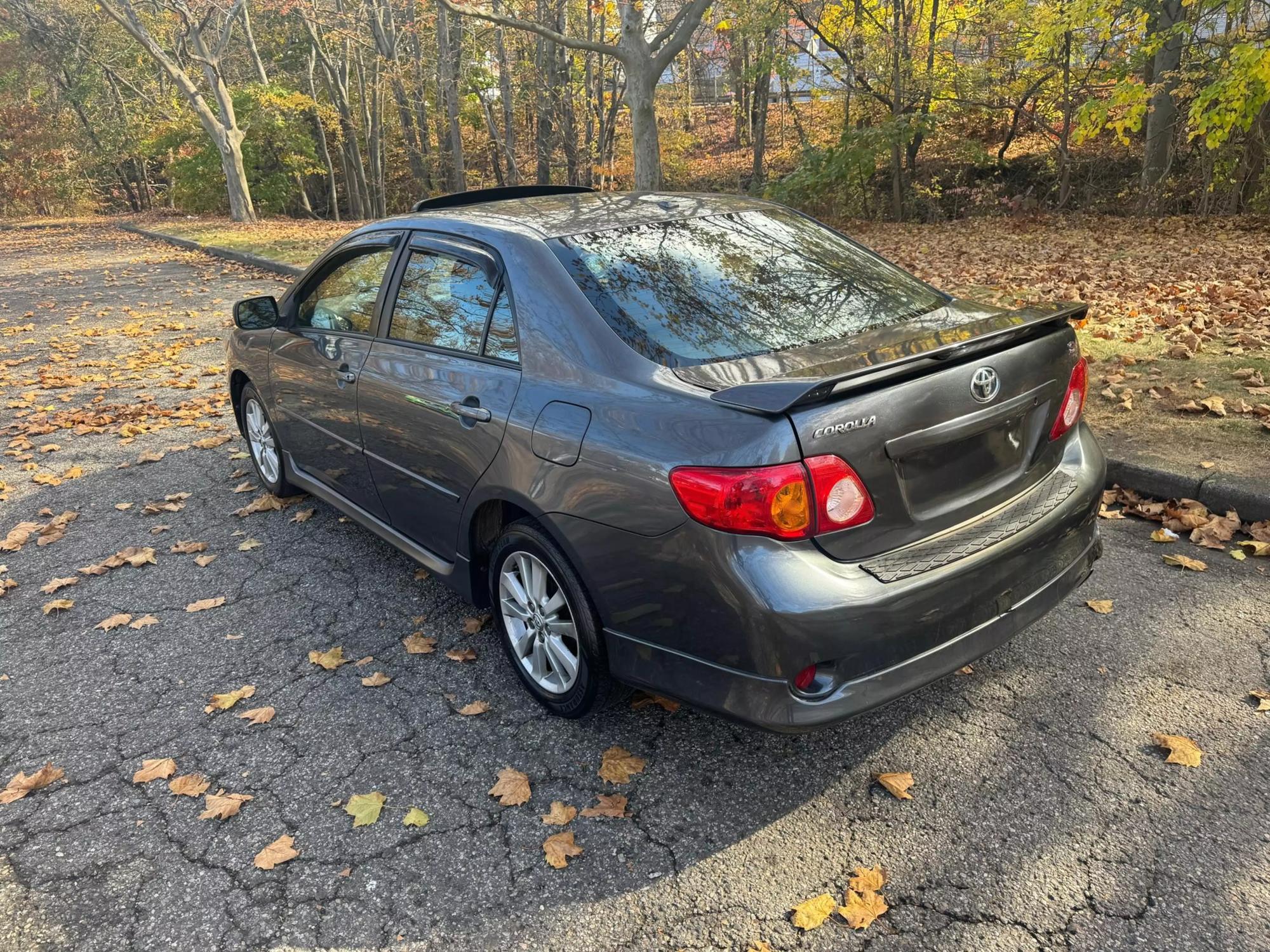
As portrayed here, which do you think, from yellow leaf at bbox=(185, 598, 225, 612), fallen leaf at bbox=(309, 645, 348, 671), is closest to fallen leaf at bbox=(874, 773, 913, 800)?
fallen leaf at bbox=(309, 645, 348, 671)

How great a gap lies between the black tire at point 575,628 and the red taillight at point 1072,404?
64.6 inches

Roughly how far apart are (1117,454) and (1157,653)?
1.74m

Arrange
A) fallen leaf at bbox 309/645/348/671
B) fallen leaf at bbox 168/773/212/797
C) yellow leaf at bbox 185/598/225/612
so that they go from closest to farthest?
fallen leaf at bbox 168/773/212/797 → fallen leaf at bbox 309/645/348/671 → yellow leaf at bbox 185/598/225/612

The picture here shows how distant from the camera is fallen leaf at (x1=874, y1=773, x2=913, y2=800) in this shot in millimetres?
2639

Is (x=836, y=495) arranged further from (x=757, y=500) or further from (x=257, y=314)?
(x=257, y=314)

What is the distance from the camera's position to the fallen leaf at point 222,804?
2.73 meters

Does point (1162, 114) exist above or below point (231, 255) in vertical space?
above

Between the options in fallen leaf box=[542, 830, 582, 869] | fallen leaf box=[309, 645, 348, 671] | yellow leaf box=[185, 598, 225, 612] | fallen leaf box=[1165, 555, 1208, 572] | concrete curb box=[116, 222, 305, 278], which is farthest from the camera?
concrete curb box=[116, 222, 305, 278]

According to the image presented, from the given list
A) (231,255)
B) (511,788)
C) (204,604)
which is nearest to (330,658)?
(204,604)

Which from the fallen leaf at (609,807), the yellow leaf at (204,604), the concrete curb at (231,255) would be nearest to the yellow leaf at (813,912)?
the fallen leaf at (609,807)

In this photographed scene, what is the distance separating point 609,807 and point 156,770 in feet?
5.16

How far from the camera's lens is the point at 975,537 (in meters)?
2.57

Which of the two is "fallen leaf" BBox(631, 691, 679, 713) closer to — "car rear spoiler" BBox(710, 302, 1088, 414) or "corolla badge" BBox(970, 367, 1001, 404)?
"car rear spoiler" BBox(710, 302, 1088, 414)

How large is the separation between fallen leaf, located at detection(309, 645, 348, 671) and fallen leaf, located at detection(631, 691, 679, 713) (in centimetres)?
123
